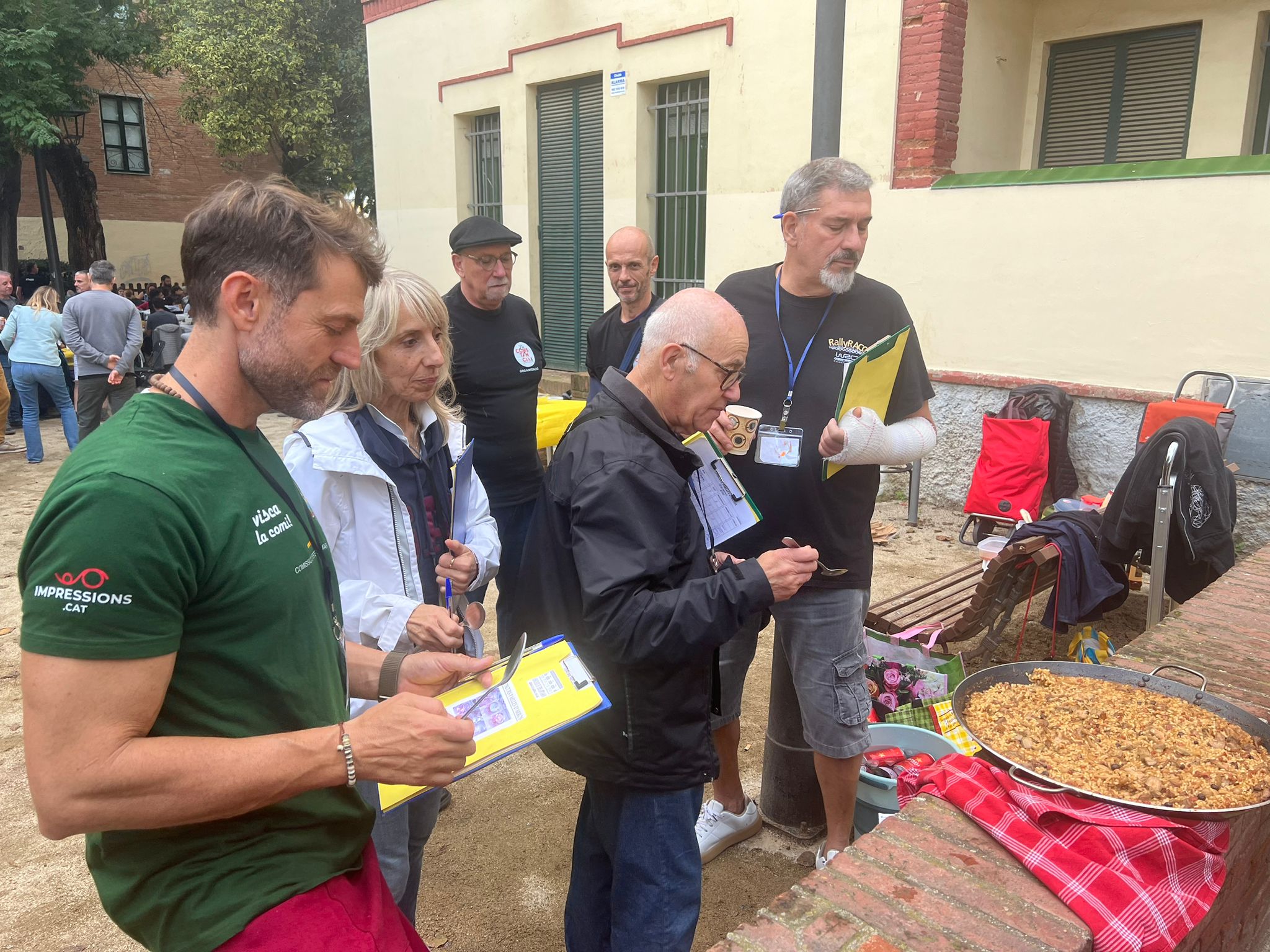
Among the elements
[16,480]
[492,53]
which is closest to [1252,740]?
[16,480]

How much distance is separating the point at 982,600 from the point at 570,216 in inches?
318

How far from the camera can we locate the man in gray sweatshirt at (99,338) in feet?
30.2

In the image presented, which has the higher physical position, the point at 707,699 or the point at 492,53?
the point at 492,53

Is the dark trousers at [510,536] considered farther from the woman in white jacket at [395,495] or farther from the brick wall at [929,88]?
the brick wall at [929,88]

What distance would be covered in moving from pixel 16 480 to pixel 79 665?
9924mm

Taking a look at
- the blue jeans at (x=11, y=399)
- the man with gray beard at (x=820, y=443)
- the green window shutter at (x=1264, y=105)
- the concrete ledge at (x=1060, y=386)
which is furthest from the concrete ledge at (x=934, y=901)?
the blue jeans at (x=11, y=399)

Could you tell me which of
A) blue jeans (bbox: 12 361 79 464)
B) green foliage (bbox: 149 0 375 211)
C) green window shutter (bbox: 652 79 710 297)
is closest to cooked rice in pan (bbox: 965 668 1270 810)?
green window shutter (bbox: 652 79 710 297)

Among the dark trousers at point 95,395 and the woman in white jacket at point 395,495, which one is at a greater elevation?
the woman in white jacket at point 395,495

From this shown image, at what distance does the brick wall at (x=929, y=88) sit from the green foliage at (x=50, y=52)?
16195 mm

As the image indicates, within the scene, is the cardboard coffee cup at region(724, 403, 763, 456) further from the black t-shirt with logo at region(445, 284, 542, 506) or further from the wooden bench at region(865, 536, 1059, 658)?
the wooden bench at region(865, 536, 1059, 658)

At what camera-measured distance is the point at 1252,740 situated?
6.11 ft

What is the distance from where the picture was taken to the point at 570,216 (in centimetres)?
1083

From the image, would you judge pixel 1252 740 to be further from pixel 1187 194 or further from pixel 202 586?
pixel 1187 194

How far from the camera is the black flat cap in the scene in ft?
12.9
